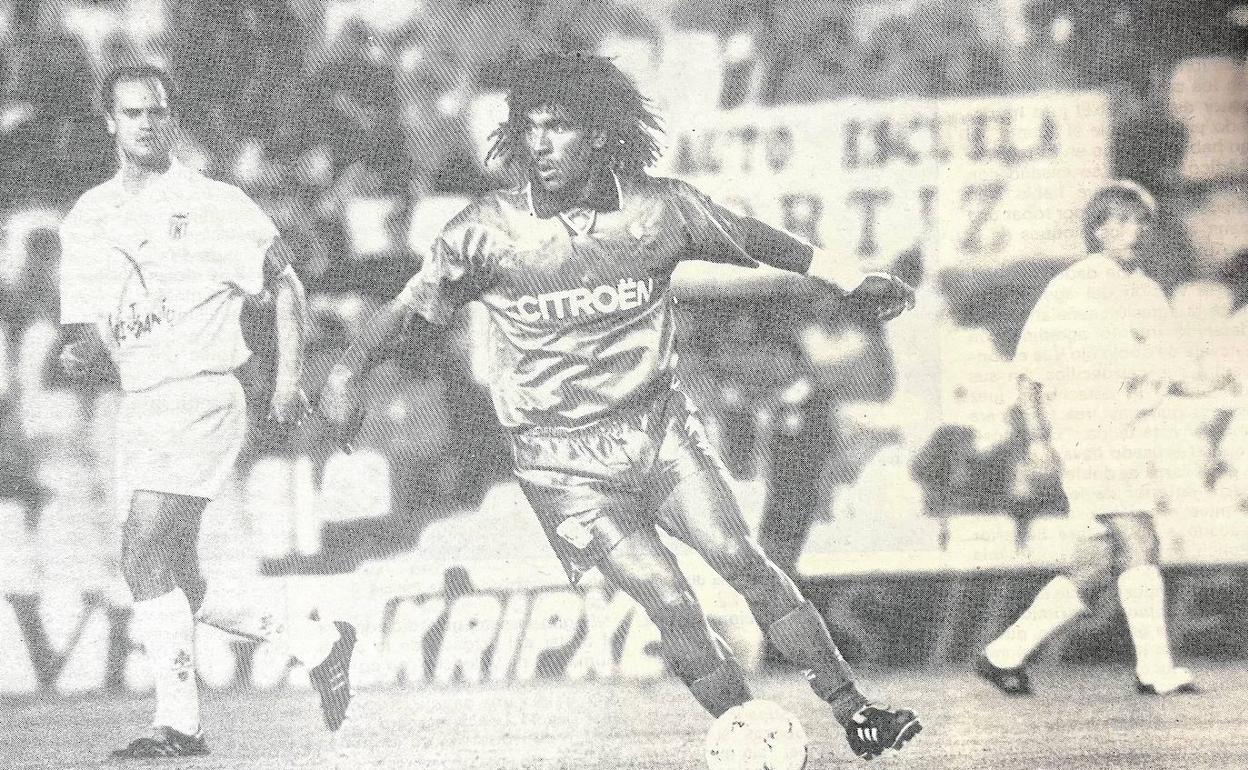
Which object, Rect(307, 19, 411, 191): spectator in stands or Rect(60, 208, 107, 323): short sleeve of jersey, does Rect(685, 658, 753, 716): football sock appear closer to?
Rect(307, 19, 411, 191): spectator in stands

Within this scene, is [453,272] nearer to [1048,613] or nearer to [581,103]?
[581,103]

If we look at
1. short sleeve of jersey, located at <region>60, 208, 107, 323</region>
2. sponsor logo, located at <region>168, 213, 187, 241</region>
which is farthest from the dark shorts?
short sleeve of jersey, located at <region>60, 208, 107, 323</region>

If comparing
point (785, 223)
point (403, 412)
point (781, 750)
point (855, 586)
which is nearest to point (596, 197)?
point (785, 223)

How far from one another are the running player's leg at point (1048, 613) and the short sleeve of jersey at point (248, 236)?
1696mm

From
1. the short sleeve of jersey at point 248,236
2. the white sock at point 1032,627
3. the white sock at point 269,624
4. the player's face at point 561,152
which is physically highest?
the player's face at point 561,152

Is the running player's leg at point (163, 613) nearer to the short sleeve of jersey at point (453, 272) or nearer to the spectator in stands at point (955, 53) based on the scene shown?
the short sleeve of jersey at point (453, 272)

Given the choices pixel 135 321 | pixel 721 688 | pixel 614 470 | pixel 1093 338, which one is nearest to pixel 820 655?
pixel 721 688

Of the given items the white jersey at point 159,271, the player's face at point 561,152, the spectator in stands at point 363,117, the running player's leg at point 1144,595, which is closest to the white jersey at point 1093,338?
the running player's leg at point 1144,595

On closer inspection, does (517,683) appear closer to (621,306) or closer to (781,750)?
(781,750)

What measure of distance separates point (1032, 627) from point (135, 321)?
196 centimetres

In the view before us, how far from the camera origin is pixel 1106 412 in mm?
2594

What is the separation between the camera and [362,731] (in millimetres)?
2615

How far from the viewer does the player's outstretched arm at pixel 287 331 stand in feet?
8.56

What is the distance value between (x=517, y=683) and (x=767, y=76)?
135 cm
